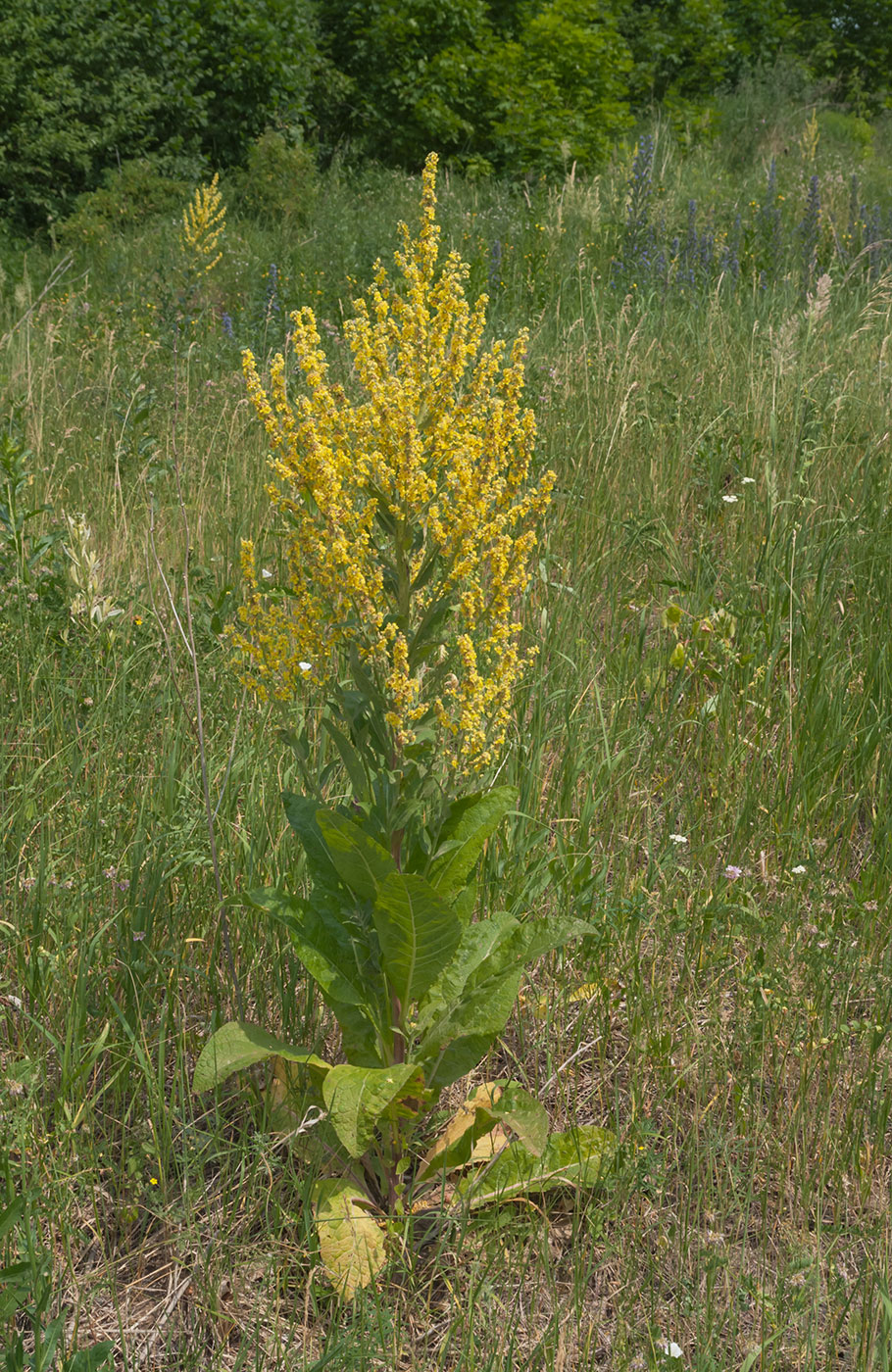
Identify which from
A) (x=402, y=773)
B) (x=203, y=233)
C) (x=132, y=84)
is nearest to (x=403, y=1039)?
(x=402, y=773)

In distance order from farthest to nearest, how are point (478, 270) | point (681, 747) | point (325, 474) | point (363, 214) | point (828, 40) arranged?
1. point (828, 40)
2. point (363, 214)
3. point (478, 270)
4. point (681, 747)
5. point (325, 474)

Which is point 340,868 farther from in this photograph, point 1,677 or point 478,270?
point 478,270

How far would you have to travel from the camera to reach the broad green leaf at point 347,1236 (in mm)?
1665

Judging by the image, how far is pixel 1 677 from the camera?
9.13 feet

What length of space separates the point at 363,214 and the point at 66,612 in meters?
8.45

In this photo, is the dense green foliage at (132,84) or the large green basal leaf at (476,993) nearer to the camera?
the large green basal leaf at (476,993)

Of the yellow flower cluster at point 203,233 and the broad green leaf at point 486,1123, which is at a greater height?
the yellow flower cluster at point 203,233

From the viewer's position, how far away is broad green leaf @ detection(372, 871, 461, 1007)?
5.36ft

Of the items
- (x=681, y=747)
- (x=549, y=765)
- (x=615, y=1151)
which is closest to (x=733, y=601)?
(x=681, y=747)

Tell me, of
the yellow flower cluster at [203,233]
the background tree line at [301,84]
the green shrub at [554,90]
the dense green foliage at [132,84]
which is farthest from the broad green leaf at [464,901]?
the green shrub at [554,90]

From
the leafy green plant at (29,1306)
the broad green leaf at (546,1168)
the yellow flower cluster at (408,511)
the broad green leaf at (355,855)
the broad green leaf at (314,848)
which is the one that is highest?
the yellow flower cluster at (408,511)

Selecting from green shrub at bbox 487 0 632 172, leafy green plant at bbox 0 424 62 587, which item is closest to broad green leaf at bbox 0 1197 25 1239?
leafy green plant at bbox 0 424 62 587

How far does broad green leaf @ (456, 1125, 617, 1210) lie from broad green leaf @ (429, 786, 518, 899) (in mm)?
442

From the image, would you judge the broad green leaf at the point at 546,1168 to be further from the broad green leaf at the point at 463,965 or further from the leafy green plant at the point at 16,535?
the leafy green plant at the point at 16,535
